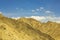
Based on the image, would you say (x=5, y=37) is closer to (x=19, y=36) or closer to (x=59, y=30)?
(x=19, y=36)

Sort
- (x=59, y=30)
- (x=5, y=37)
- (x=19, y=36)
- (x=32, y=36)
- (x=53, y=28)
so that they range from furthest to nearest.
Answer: (x=53, y=28), (x=59, y=30), (x=32, y=36), (x=19, y=36), (x=5, y=37)

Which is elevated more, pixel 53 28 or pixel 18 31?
pixel 53 28

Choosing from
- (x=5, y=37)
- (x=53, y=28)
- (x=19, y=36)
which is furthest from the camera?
(x=53, y=28)

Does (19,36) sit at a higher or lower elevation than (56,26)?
lower

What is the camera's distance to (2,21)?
187 feet

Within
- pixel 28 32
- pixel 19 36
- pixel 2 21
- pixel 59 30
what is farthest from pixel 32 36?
pixel 59 30

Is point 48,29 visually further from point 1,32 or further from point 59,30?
point 1,32

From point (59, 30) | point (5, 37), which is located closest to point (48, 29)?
point (59, 30)

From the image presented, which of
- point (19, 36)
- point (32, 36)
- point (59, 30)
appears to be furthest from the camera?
point (59, 30)

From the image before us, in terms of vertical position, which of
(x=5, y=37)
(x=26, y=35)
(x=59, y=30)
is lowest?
(x=5, y=37)

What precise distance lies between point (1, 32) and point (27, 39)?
869 cm

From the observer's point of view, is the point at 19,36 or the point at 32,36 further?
the point at 32,36

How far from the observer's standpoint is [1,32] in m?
51.6

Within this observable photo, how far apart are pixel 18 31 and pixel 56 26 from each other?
142 meters
